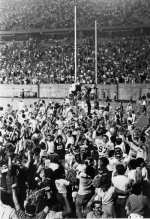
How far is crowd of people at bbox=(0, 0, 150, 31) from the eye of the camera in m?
42.6

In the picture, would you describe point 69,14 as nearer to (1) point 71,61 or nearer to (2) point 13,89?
(1) point 71,61

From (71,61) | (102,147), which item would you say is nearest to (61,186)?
(102,147)

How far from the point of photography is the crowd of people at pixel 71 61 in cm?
3188

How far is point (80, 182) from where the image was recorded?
7.63m

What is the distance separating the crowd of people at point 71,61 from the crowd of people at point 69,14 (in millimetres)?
3399

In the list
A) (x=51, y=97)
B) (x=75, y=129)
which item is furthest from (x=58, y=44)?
(x=75, y=129)

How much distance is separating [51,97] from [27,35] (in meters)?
17.0

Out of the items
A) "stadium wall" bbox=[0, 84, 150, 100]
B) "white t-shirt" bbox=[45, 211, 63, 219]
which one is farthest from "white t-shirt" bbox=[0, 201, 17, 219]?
"stadium wall" bbox=[0, 84, 150, 100]

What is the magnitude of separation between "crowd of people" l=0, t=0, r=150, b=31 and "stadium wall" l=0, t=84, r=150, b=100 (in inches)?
514

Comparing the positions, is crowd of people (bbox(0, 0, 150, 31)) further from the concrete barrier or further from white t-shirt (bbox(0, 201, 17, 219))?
white t-shirt (bbox(0, 201, 17, 219))

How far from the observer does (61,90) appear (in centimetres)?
2969

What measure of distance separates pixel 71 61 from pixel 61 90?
766 centimetres

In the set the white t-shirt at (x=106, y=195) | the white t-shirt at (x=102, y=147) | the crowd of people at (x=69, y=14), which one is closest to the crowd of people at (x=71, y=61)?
the crowd of people at (x=69, y=14)

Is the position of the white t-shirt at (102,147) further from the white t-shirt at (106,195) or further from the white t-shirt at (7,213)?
the white t-shirt at (7,213)
